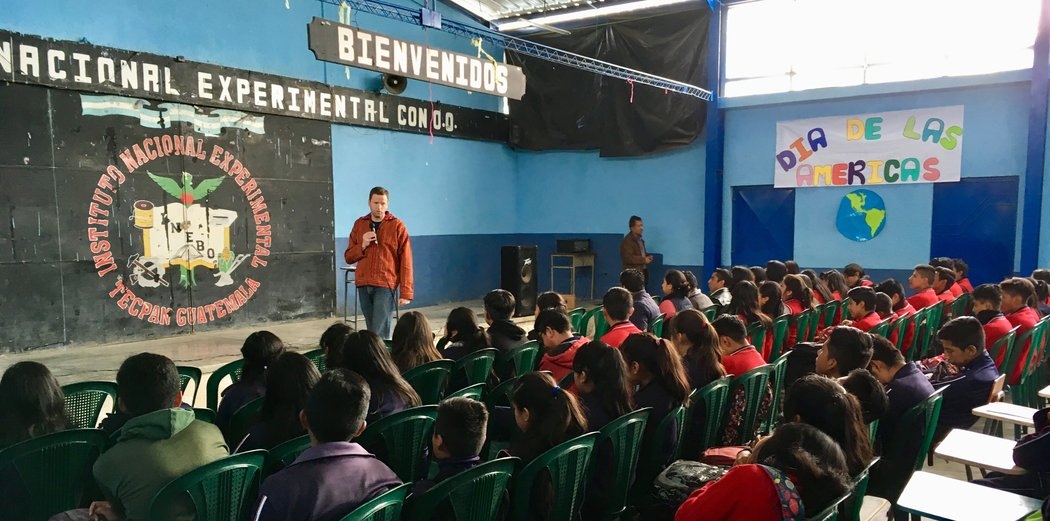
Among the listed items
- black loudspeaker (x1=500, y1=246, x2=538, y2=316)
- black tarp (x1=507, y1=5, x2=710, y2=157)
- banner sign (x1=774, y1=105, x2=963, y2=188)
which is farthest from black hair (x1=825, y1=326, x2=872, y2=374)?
black tarp (x1=507, y1=5, x2=710, y2=157)

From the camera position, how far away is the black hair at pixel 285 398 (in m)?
2.21

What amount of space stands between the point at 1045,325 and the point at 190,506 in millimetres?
4550

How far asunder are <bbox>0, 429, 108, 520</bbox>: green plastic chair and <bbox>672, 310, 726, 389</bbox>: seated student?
2.17m

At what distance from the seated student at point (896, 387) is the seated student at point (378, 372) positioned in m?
1.77

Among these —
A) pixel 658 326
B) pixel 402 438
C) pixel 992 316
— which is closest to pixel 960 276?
pixel 992 316

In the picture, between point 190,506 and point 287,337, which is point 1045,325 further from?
point 287,337

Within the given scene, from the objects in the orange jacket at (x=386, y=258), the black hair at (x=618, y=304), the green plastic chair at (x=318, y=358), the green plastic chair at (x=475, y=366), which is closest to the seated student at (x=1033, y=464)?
the black hair at (x=618, y=304)

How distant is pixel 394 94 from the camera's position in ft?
29.2

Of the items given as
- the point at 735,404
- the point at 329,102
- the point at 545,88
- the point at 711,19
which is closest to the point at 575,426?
the point at 735,404

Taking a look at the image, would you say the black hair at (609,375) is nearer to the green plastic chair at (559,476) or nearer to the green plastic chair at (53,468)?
the green plastic chair at (559,476)

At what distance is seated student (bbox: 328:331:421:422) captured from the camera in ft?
8.11

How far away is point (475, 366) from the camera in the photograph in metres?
3.23

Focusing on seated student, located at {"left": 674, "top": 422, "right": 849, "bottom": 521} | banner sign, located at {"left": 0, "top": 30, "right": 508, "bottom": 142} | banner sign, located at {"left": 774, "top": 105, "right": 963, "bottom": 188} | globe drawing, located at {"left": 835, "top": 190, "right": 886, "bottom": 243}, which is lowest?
seated student, located at {"left": 674, "top": 422, "right": 849, "bottom": 521}

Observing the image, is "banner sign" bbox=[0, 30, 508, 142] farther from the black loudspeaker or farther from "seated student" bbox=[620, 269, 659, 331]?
"seated student" bbox=[620, 269, 659, 331]
